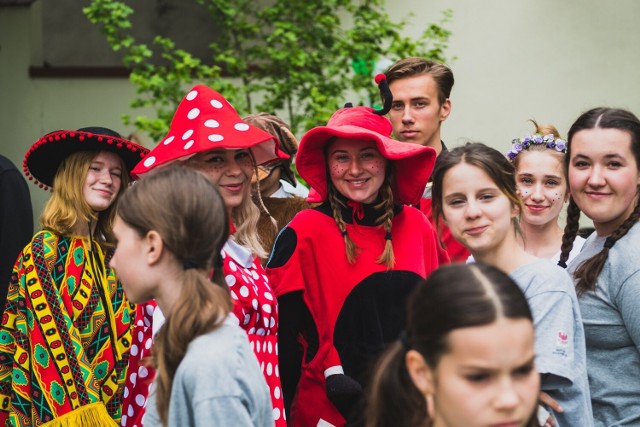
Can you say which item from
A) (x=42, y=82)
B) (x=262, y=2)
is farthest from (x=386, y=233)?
(x=42, y=82)

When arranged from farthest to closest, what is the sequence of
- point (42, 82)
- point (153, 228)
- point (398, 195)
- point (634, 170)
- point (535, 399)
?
point (42, 82) < point (398, 195) < point (634, 170) < point (153, 228) < point (535, 399)

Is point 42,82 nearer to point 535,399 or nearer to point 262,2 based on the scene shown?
point 262,2

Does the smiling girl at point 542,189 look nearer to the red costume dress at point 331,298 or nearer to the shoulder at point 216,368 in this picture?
the red costume dress at point 331,298

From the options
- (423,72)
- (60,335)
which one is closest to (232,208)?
(60,335)

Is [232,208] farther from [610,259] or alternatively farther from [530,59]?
[530,59]

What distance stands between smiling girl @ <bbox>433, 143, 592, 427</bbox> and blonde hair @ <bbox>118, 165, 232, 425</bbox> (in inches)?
41.9

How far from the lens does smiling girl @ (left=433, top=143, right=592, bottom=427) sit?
10.9 feet

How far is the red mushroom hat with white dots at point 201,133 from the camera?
13.5ft

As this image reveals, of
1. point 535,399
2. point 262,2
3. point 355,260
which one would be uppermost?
point 262,2

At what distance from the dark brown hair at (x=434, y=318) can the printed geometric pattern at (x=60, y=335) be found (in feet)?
6.46

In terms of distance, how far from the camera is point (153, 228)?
3.01 metres

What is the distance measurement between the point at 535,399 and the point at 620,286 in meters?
1.12

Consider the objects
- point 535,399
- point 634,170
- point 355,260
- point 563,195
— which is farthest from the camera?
point 563,195

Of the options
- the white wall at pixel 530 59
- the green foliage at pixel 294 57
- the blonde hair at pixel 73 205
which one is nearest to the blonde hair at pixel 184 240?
the blonde hair at pixel 73 205
